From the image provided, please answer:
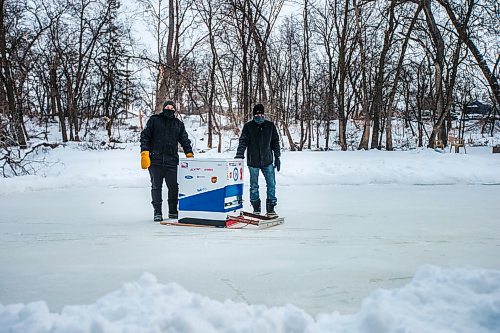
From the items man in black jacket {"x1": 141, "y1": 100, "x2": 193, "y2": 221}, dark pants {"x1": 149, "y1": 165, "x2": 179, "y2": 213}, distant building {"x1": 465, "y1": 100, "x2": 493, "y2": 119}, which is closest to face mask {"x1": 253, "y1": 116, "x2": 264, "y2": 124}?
man in black jacket {"x1": 141, "y1": 100, "x2": 193, "y2": 221}

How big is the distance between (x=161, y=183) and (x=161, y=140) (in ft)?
2.16

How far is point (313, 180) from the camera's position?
41.8 feet

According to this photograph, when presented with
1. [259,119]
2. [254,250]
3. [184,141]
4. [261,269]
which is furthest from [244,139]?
[261,269]

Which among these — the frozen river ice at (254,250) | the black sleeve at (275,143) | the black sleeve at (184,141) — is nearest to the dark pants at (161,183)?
the black sleeve at (184,141)

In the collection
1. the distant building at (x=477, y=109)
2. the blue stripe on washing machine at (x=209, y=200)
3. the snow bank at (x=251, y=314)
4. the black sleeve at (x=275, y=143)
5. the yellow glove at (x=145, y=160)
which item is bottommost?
the snow bank at (x=251, y=314)

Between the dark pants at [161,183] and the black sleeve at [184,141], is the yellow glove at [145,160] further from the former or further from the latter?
the black sleeve at [184,141]

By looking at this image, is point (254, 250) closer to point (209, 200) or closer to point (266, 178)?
point (209, 200)

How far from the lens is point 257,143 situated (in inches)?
289

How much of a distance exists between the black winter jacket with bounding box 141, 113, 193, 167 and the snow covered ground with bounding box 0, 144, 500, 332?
100 cm

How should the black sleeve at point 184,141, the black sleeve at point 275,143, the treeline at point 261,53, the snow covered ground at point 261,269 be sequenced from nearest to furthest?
the snow covered ground at point 261,269 → the black sleeve at point 184,141 → the black sleeve at point 275,143 → the treeline at point 261,53

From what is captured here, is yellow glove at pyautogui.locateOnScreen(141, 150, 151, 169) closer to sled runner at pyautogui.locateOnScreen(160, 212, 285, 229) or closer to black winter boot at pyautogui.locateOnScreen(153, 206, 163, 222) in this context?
black winter boot at pyautogui.locateOnScreen(153, 206, 163, 222)

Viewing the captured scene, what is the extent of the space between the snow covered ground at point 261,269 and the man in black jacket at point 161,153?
48cm

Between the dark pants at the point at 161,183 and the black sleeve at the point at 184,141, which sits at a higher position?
the black sleeve at the point at 184,141

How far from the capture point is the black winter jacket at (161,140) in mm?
6992
